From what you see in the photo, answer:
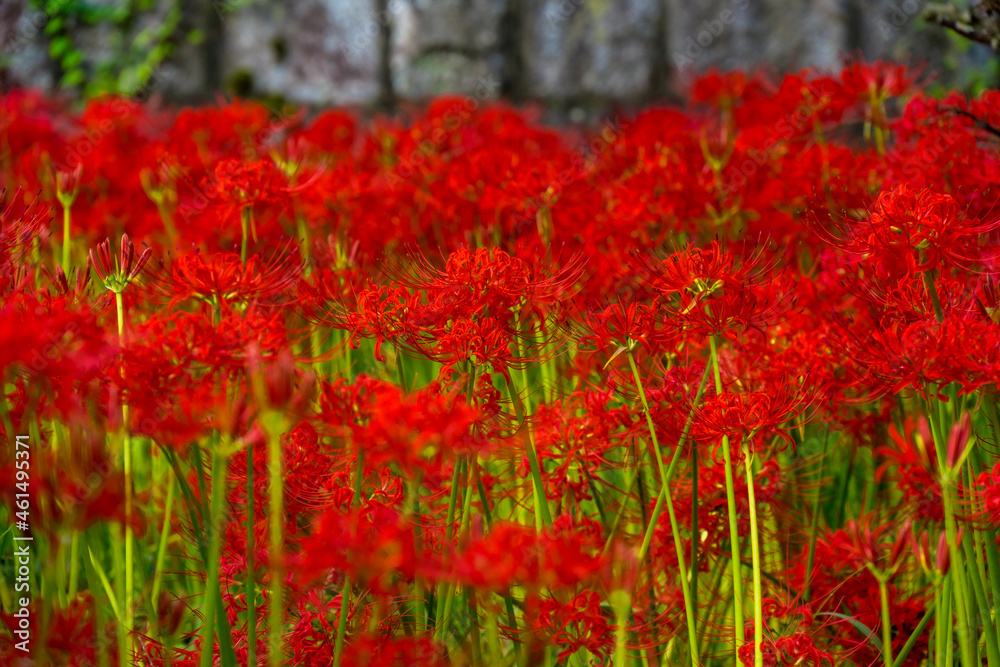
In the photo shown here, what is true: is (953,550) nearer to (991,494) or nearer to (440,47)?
(991,494)

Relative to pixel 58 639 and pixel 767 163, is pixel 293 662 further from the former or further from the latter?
pixel 767 163

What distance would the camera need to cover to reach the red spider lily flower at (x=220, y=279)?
1023 mm

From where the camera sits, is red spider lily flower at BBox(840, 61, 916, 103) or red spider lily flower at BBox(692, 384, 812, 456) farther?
red spider lily flower at BBox(840, 61, 916, 103)

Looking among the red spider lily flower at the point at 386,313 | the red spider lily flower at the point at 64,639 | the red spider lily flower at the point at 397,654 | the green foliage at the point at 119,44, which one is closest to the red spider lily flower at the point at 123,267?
the red spider lily flower at the point at 386,313

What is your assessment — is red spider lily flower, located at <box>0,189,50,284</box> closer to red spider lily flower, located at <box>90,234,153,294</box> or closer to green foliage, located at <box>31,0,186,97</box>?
red spider lily flower, located at <box>90,234,153,294</box>

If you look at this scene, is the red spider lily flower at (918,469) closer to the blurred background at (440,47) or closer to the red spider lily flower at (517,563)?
the red spider lily flower at (517,563)

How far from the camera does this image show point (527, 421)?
40.1 inches

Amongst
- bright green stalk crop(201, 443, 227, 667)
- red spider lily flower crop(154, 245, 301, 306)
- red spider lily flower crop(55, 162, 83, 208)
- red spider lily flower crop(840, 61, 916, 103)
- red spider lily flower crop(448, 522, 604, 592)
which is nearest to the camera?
red spider lily flower crop(448, 522, 604, 592)

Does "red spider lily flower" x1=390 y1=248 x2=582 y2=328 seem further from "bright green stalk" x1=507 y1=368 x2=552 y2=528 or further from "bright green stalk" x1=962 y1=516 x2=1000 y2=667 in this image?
"bright green stalk" x1=962 y1=516 x2=1000 y2=667

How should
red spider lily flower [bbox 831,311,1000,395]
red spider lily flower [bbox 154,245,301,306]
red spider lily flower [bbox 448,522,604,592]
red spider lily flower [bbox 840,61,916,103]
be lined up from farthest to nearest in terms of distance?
1. red spider lily flower [bbox 840,61,916,103]
2. red spider lily flower [bbox 154,245,301,306]
3. red spider lily flower [bbox 831,311,1000,395]
4. red spider lily flower [bbox 448,522,604,592]

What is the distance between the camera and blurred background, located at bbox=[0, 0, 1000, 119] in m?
3.40

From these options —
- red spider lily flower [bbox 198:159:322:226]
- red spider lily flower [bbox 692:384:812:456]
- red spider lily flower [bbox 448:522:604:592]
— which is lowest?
red spider lily flower [bbox 448:522:604:592]

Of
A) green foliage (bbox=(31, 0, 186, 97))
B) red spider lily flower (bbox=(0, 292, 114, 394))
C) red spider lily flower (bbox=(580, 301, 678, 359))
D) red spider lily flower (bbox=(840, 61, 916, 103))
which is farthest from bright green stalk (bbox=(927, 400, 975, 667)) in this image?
green foliage (bbox=(31, 0, 186, 97))

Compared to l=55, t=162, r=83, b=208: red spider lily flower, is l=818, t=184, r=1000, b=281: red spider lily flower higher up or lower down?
lower down
